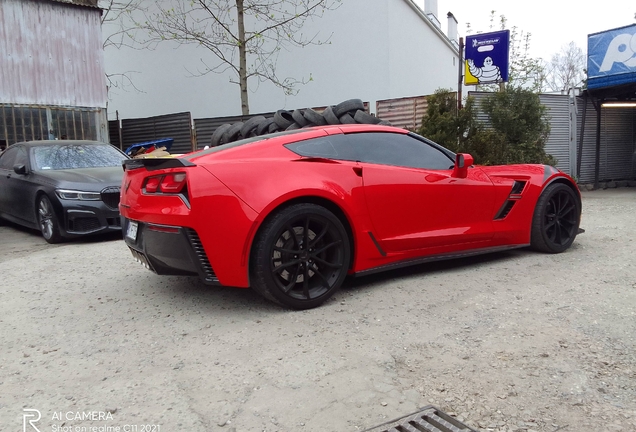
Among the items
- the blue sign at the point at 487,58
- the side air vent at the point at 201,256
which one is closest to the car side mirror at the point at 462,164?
the side air vent at the point at 201,256

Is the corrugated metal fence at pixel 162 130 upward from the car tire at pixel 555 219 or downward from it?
upward

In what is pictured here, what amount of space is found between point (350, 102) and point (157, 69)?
47.2ft


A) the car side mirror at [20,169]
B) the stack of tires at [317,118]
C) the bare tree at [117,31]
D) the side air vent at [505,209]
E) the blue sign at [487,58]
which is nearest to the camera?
the side air vent at [505,209]

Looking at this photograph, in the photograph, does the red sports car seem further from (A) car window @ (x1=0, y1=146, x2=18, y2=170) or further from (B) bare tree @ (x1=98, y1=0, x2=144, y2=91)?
(B) bare tree @ (x1=98, y1=0, x2=144, y2=91)

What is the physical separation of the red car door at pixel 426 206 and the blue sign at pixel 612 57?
934cm

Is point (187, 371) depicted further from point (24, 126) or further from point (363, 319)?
point (24, 126)

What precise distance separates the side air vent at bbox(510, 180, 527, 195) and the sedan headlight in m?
5.06

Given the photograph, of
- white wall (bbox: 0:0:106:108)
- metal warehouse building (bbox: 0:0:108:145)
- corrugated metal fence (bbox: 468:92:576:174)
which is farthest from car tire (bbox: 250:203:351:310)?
white wall (bbox: 0:0:106:108)

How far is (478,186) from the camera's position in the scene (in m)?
4.75

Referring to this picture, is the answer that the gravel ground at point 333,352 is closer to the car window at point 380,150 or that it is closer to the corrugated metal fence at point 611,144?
the car window at point 380,150

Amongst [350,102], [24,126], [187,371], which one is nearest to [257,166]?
[187,371]

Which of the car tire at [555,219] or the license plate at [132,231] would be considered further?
the car tire at [555,219]

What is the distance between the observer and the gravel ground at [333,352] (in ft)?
7.97

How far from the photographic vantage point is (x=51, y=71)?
45.7 feet
